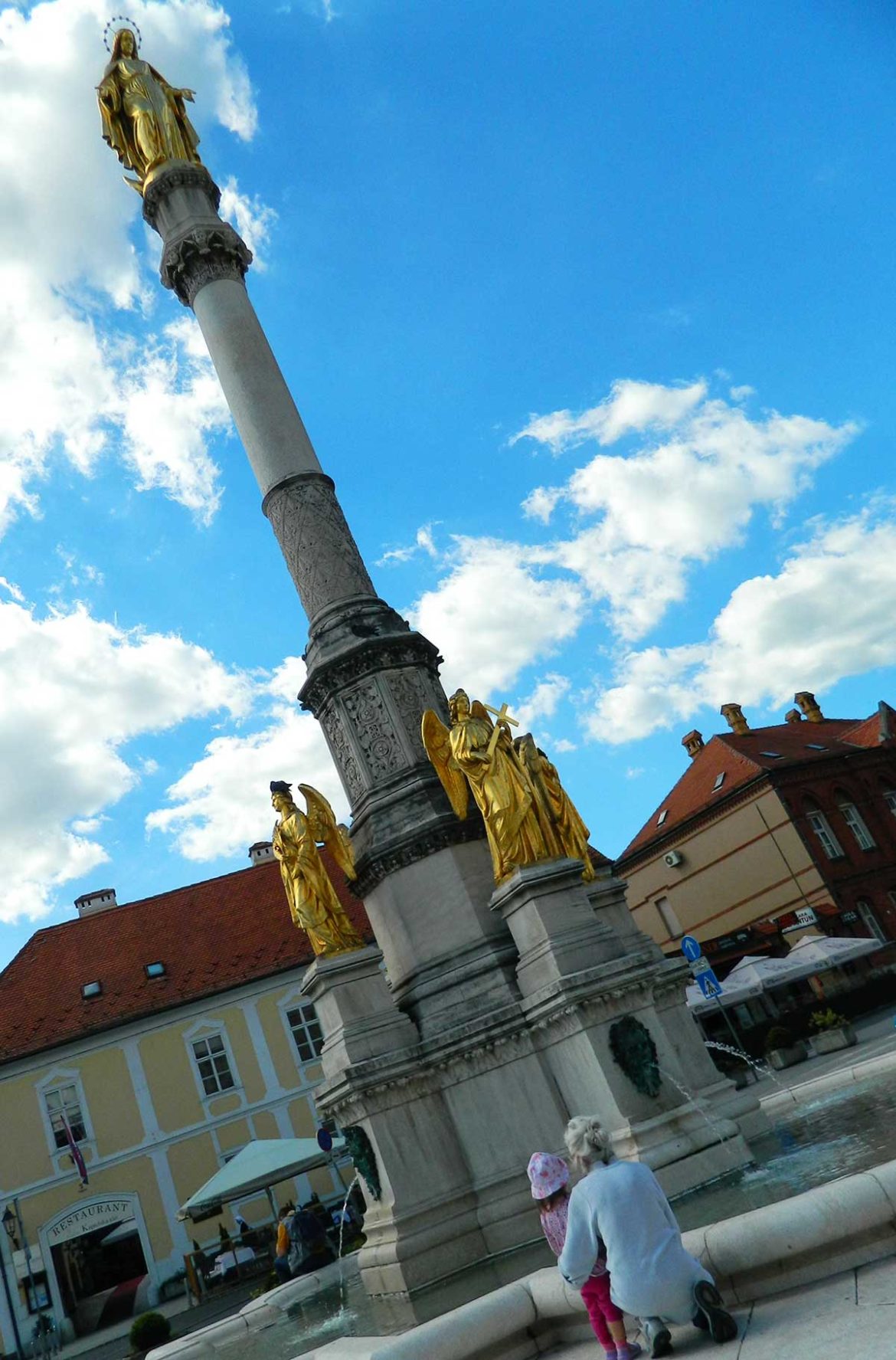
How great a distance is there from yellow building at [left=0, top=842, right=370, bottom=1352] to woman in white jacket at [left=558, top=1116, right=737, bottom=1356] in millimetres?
25414

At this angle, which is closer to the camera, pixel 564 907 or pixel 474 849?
pixel 564 907

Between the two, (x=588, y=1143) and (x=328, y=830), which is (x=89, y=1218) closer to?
(x=328, y=830)

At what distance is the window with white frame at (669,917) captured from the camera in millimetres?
44406

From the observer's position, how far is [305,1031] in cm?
3247

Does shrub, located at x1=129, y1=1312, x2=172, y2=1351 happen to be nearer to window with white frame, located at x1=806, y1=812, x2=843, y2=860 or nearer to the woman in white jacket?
the woman in white jacket

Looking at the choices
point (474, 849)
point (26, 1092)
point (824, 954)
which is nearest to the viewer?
point (474, 849)

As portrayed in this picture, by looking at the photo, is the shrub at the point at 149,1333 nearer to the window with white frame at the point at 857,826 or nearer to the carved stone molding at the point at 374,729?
the carved stone molding at the point at 374,729

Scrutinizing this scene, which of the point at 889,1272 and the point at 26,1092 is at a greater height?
the point at 26,1092

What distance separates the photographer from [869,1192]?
549 centimetres

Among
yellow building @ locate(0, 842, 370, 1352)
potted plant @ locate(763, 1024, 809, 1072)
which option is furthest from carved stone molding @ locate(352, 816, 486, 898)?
yellow building @ locate(0, 842, 370, 1352)

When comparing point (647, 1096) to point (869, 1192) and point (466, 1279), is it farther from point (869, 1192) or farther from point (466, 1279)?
point (869, 1192)

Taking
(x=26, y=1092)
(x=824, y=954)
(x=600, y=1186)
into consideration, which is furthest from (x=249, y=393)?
(x=26, y=1092)

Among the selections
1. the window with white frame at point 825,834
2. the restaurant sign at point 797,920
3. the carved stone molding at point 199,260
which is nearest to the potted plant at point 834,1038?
the restaurant sign at point 797,920

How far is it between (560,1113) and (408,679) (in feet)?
18.4
